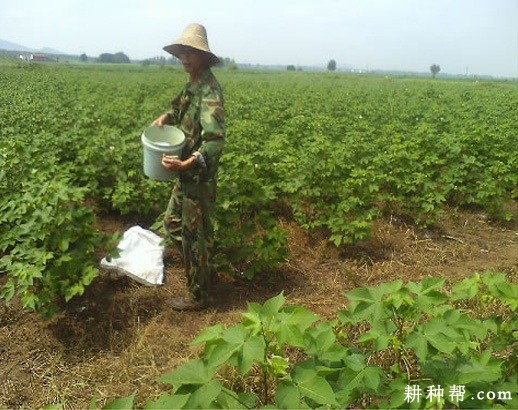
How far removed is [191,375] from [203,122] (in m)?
Result: 2.05

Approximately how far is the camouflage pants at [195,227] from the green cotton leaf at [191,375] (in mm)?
1984

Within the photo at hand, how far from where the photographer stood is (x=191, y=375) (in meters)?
1.43

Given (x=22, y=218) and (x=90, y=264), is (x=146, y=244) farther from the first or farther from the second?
(x=22, y=218)

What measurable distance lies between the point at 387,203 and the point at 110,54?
9112 centimetres

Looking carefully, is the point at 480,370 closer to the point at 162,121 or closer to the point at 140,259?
the point at 162,121

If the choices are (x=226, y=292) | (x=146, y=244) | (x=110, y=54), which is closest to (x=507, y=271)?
(x=226, y=292)

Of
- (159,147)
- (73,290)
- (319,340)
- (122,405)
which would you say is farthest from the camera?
(159,147)

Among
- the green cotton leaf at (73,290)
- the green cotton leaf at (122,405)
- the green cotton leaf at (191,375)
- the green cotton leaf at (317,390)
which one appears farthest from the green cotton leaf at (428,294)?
the green cotton leaf at (73,290)

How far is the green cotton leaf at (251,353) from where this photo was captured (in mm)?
1398

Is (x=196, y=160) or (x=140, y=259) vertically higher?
(x=196, y=160)

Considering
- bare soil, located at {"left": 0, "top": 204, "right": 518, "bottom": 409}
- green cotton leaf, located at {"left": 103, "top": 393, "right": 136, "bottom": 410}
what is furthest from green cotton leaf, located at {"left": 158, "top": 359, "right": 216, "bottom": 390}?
bare soil, located at {"left": 0, "top": 204, "right": 518, "bottom": 409}

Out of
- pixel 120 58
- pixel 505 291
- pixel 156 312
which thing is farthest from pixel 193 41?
pixel 120 58

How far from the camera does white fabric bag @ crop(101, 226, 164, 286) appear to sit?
378cm

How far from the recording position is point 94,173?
188 inches
